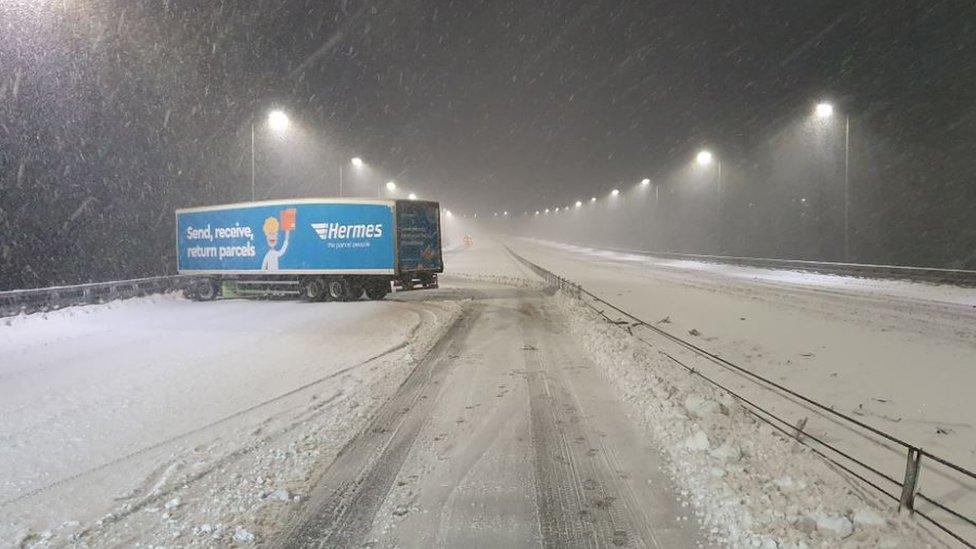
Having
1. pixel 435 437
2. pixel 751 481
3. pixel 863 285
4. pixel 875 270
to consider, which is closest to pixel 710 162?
pixel 875 270

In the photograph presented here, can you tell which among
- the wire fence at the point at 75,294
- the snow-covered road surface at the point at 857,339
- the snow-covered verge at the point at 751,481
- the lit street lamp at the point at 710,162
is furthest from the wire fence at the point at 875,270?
the wire fence at the point at 75,294

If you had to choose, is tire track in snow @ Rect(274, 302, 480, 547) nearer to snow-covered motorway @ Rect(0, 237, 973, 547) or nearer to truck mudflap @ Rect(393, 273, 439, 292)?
snow-covered motorway @ Rect(0, 237, 973, 547)

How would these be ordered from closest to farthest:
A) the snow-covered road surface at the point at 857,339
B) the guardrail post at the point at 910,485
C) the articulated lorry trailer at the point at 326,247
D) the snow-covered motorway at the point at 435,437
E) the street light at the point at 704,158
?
the guardrail post at the point at 910,485 < the snow-covered motorway at the point at 435,437 < the snow-covered road surface at the point at 857,339 < the articulated lorry trailer at the point at 326,247 < the street light at the point at 704,158

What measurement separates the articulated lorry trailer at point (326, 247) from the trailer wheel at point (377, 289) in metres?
0.03

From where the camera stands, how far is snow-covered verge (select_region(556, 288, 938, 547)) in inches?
165

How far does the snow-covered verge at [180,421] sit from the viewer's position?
476cm

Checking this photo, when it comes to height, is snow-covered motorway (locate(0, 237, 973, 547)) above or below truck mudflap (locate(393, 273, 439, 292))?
below

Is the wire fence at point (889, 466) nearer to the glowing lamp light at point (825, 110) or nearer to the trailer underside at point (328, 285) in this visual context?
the trailer underside at point (328, 285)

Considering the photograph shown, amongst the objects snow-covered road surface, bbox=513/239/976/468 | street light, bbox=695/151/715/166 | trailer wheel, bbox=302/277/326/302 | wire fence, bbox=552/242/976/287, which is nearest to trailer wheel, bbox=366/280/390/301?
trailer wheel, bbox=302/277/326/302

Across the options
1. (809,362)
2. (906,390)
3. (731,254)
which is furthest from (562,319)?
(731,254)

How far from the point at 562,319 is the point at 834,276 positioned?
19.0 metres

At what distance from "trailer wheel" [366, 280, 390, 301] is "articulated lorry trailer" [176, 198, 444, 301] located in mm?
35

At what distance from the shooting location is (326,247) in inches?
839

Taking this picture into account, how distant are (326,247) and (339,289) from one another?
1.50m
